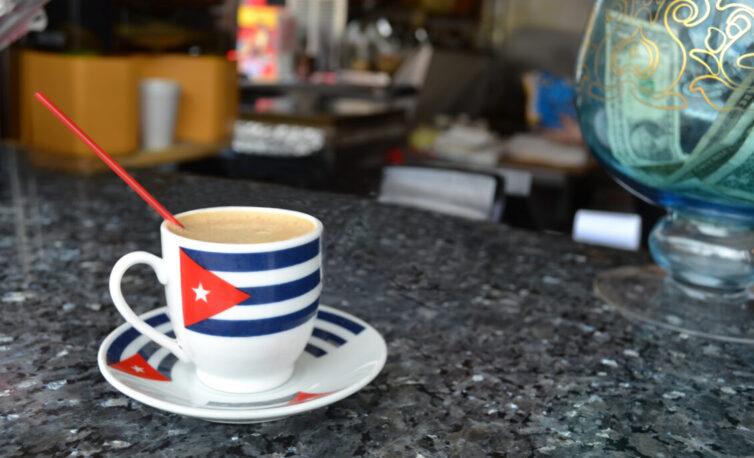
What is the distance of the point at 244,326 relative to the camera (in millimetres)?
359

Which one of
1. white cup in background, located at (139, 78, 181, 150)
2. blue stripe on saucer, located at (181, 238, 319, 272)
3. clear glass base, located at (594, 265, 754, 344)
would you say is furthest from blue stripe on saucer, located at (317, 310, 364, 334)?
white cup in background, located at (139, 78, 181, 150)

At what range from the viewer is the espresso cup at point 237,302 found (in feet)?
1.15

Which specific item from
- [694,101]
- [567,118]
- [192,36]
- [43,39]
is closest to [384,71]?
[567,118]

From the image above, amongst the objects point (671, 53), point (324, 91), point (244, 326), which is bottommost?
point (324, 91)

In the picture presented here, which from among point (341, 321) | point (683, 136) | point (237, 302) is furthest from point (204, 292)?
point (683, 136)

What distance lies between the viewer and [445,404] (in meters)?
0.41

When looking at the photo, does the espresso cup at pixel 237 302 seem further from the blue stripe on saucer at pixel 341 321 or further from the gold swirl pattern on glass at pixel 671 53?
the gold swirl pattern on glass at pixel 671 53

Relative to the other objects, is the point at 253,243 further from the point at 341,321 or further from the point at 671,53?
the point at 671,53

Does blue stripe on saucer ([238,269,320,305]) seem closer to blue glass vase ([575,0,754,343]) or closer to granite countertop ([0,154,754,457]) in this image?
granite countertop ([0,154,754,457])

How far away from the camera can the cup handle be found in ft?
1.21

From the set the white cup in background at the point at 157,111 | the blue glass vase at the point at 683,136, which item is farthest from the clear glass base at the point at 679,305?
the white cup in background at the point at 157,111

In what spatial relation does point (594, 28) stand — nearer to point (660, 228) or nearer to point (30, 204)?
point (660, 228)

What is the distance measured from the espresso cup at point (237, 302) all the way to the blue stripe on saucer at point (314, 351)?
0.04 m

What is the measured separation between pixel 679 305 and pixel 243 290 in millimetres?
406
